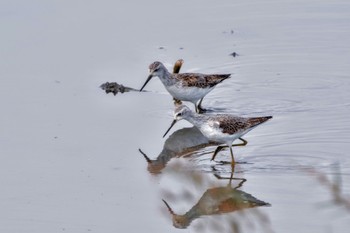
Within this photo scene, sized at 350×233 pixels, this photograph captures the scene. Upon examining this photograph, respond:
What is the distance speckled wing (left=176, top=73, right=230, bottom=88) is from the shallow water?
0.29 m

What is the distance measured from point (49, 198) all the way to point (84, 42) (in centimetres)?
503

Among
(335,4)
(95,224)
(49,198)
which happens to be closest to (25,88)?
(49,198)

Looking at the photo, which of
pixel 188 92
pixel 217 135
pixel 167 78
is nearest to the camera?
pixel 217 135

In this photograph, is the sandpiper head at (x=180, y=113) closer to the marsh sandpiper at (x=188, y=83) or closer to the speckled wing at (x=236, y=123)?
the speckled wing at (x=236, y=123)

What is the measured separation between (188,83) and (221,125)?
182cm

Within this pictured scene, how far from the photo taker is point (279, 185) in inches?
338

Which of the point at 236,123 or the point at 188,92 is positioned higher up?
the point at 236,123

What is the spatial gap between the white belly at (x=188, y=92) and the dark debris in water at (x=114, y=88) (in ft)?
2.01

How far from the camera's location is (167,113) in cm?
1092

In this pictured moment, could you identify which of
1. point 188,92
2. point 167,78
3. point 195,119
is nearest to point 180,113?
point 195,119

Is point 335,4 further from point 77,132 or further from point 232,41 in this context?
point 77,132

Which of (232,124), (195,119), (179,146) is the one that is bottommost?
(179,146)

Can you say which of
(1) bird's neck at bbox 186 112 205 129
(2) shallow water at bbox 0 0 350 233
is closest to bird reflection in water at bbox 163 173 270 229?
(2) shallow water at bbox 0 0 350 233

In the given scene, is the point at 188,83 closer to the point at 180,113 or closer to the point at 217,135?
the point at 180,113
